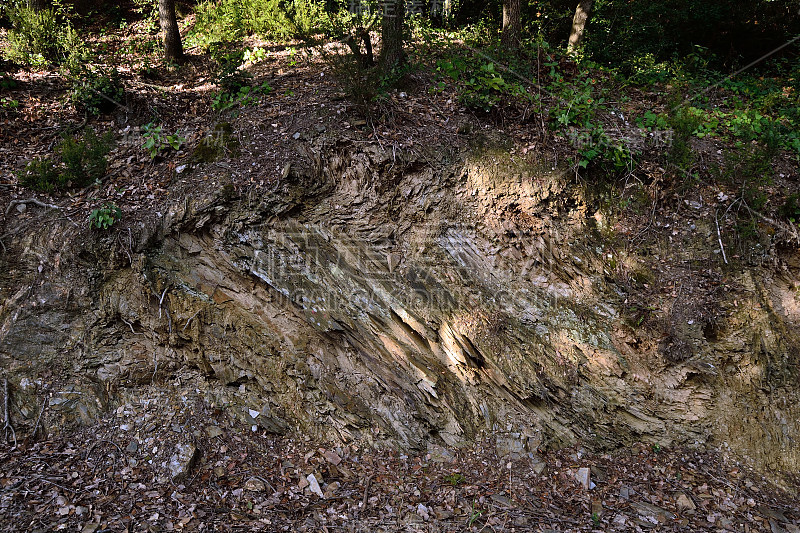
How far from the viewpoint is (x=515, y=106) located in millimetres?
6023

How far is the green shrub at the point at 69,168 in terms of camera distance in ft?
17.2

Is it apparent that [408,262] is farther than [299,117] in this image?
No

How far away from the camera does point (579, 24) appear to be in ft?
26.5

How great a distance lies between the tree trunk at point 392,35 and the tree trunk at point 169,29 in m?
3.65

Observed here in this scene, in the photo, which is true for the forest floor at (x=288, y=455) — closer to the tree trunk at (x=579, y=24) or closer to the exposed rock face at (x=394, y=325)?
the exposed rock face at (x=394, y=325)

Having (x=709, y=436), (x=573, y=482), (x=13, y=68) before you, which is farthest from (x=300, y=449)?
(x=13, y=68)

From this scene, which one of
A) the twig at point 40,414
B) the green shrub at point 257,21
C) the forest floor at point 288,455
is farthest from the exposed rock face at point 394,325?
the green shrub at point 257,21

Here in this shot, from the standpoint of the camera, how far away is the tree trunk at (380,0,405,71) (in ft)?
20.7

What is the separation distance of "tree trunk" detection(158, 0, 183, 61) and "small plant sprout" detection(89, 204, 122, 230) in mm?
3629

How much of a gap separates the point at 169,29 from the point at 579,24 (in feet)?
23.6

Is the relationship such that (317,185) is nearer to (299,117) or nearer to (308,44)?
(299,117)

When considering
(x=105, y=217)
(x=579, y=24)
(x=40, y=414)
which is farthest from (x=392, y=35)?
(x=40, y=414)

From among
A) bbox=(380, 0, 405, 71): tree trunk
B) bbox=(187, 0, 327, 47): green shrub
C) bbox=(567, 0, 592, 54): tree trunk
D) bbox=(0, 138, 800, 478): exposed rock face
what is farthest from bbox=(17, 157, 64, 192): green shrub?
bbox=(567, 0, 592, 54): tree trunk

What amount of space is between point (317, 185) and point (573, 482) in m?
4.52
